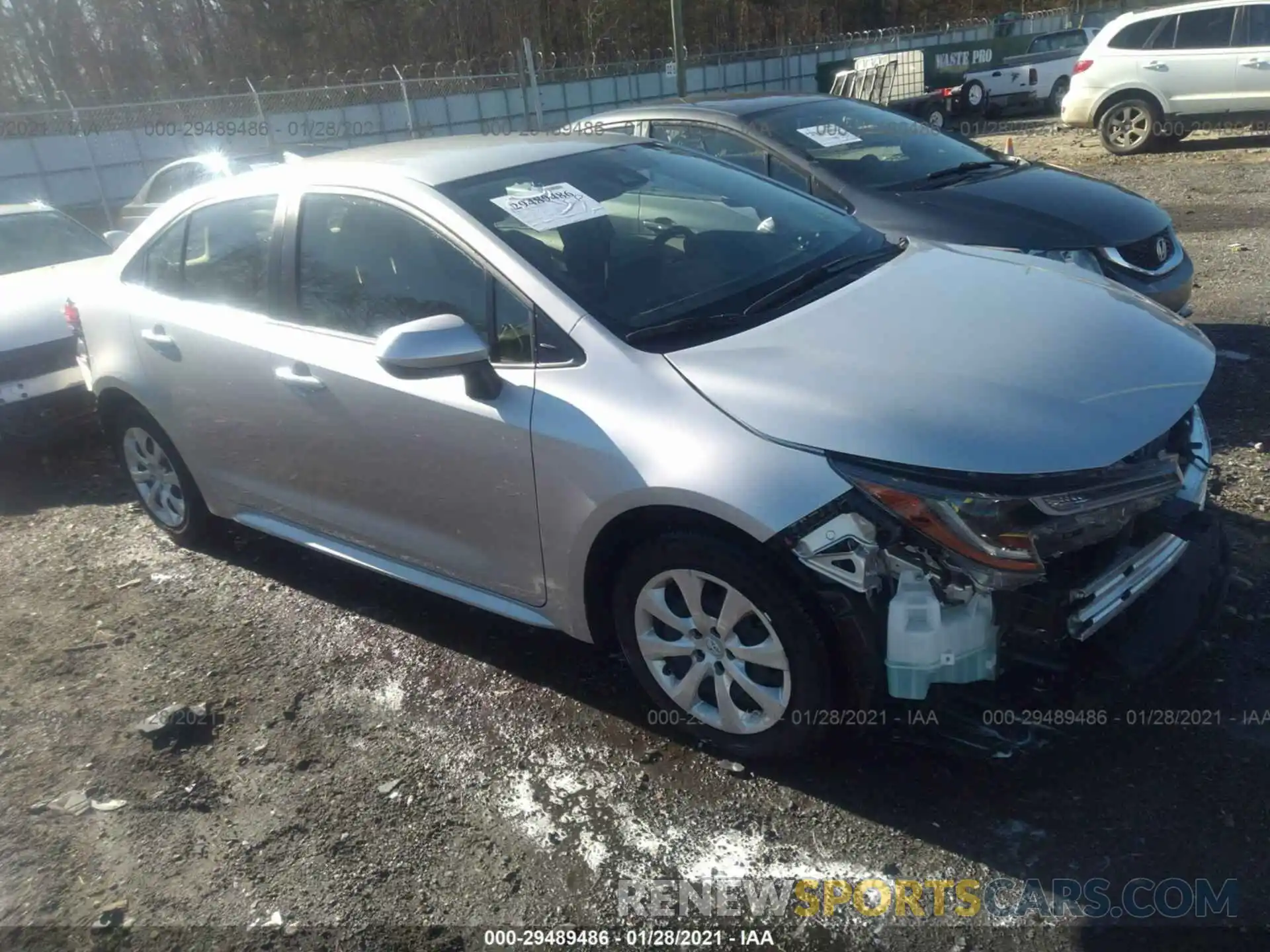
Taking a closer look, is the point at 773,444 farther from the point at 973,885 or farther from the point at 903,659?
the point at 973,885

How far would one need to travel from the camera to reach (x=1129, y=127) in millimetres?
13172

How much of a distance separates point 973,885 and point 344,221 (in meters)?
2.92

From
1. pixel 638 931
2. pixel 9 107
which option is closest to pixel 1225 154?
pixel 638 931

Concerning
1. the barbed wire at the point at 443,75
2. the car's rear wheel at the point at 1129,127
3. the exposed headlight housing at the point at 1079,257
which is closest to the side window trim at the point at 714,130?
the exposed headlight housing at the point at 1079,257

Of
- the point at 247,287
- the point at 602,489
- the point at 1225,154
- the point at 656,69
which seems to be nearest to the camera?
the point at 602,489

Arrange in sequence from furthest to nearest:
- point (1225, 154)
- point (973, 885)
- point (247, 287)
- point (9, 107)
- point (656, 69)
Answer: point (656, 69) → point (9, 107) → point (1225, 154) → point (247, 287) → point (973, 885)

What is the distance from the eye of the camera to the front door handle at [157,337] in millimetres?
4254

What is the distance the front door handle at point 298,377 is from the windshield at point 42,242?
4726 millimetres

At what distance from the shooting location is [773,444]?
265cm

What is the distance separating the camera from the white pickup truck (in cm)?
2206

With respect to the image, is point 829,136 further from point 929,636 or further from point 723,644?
point 929,636

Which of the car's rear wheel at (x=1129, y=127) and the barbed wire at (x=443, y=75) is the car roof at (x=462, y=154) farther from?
the barbed wire at (x=443, y=75)

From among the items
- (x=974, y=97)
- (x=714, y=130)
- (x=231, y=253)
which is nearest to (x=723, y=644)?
(x=231, y=253)

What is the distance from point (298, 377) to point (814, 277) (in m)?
1.87
